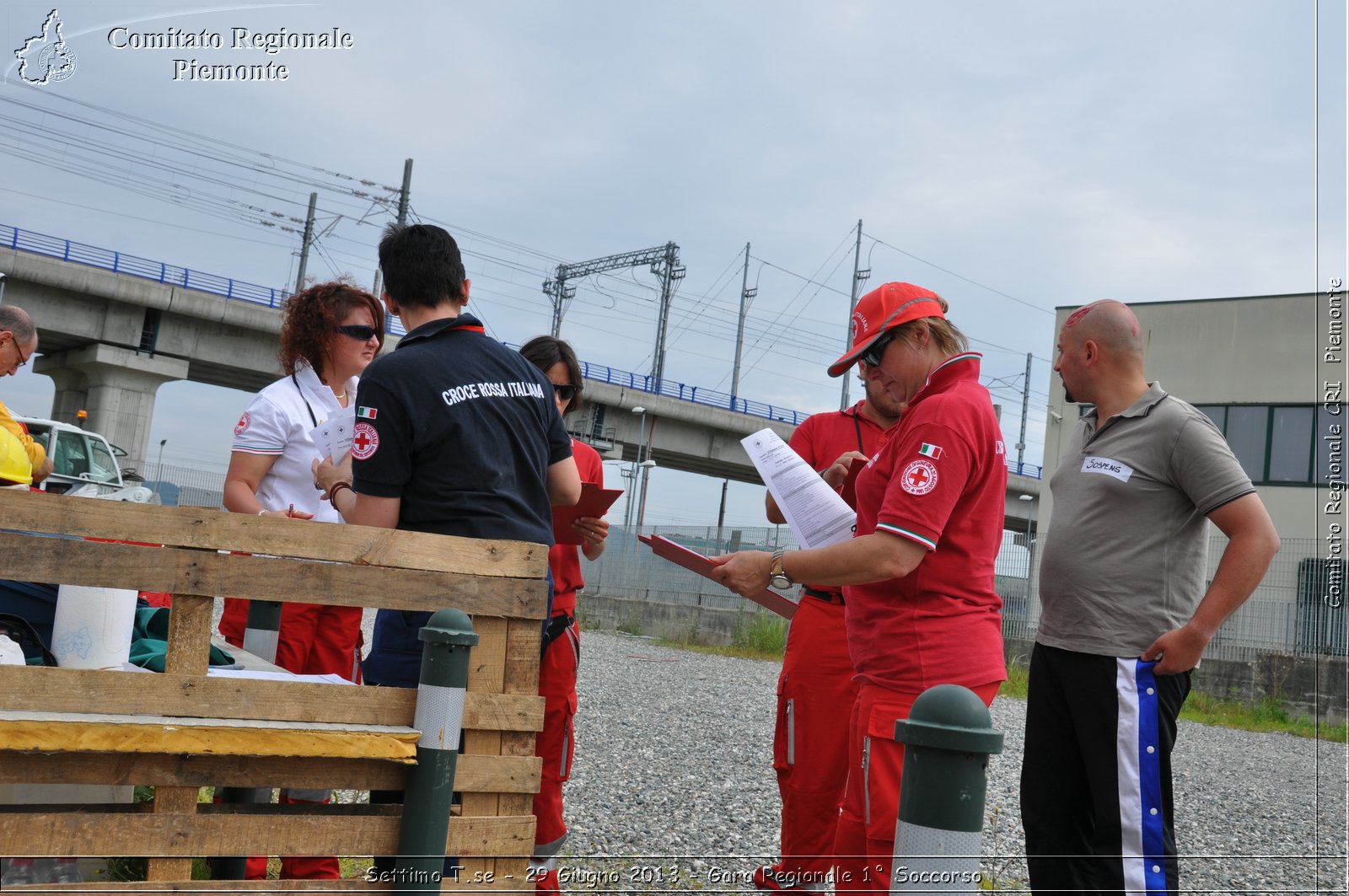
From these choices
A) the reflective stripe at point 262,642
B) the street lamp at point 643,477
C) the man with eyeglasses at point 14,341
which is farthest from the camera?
the street lamp at point 643,477

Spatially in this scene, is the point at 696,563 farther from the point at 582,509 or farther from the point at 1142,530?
the point at 1142,530

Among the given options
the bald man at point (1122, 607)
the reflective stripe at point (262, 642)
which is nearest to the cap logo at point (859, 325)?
the bald man at point (1122, 607)

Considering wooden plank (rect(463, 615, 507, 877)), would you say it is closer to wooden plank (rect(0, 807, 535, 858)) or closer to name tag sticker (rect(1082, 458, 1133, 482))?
wooden plank (rect(0, 807, 535, 858))

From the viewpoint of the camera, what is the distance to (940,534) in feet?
8.49

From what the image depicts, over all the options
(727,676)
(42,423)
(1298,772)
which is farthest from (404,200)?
(1298,772)

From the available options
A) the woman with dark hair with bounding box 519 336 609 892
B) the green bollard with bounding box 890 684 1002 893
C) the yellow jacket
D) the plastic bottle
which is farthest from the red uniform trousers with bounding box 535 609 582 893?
the green bollard with bounding box 890 684 1002 893

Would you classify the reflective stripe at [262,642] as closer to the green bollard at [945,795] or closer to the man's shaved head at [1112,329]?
the green bollard at [945,795]

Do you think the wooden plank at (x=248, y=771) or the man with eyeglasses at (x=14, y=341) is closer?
the wooden plank at (x=248, y=771)

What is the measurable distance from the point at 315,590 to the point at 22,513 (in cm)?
55

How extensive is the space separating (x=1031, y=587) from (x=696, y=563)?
18.3 metres

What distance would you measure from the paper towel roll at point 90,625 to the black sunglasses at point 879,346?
1.96m

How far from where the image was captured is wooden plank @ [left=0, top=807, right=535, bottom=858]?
1.96 m

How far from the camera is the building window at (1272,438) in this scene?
Result: 22.6 metres

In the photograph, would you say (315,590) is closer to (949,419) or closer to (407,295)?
→ (407,295)
